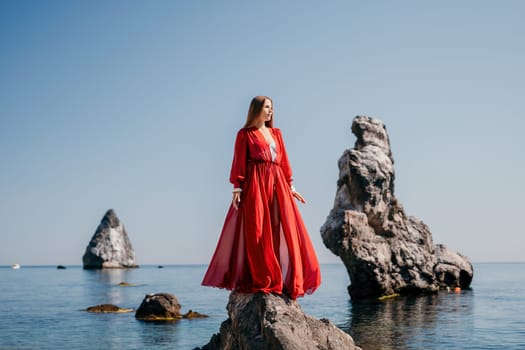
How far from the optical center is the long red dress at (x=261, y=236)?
26.6 ft

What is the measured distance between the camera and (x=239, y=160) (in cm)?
845

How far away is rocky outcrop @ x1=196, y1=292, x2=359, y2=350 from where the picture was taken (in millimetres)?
7543

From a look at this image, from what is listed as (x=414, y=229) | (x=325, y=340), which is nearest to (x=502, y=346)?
(x=325, y=340)

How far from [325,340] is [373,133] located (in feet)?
76.0

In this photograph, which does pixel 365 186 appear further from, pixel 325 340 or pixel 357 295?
pixel 325 340

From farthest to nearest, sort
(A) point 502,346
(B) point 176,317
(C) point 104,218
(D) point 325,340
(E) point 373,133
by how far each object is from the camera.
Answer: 1. (C) point 104,218
2. (E) point 373,133
3. (B) point 176,317
4. (A) point 502,346
5. (D) point 325,340

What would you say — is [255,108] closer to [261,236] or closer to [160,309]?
[261,236]

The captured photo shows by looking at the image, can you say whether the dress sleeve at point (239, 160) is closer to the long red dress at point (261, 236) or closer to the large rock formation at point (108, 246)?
the long red dress at point (261, 236)

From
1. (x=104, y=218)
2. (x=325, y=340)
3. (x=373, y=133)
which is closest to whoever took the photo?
(x=325, y=340)

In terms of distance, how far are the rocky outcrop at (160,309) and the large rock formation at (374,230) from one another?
8.27 meters

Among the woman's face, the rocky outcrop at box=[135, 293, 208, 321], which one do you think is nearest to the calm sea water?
the rocky outcrop at box=[135, 293, 208, 321]

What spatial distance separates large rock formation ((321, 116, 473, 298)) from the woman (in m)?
18.7

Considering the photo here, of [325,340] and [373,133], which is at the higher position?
[373,133]

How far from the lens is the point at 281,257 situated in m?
8.30
